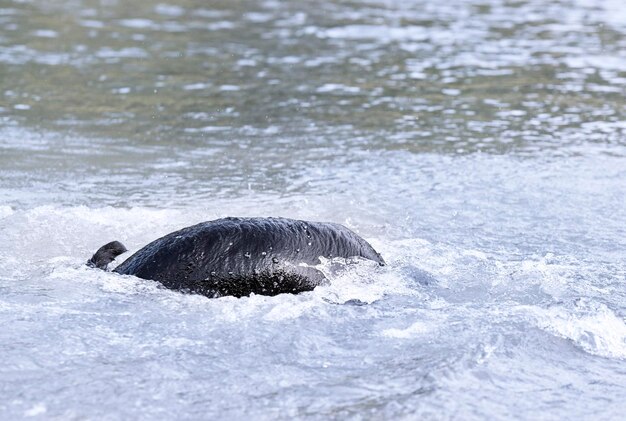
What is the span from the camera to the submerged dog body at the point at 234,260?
19.5 feet

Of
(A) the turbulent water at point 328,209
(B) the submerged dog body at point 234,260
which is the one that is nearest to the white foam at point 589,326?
(A) the turbulent water at point 328,209

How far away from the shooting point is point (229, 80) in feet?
47.6

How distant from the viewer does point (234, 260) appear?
5.96 m

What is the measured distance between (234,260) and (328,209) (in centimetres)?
264

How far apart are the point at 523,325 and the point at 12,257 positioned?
10.9 feet

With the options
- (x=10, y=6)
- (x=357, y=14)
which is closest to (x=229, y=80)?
(x=357, y=14)

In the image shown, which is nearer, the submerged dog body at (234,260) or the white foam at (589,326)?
the white foam at (589,326)

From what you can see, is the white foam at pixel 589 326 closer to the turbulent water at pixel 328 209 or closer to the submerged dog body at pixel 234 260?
the turbulent water at pixel 328 209

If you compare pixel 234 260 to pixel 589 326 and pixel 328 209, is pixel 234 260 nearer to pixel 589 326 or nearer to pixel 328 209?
pixel 589 326

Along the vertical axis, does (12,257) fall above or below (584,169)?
above

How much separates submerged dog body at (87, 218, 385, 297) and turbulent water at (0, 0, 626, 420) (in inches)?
4.1

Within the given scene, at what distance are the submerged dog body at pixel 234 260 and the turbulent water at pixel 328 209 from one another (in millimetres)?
105

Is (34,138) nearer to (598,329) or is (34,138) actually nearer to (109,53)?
(109,53)

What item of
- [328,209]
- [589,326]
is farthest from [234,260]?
[328,209]
